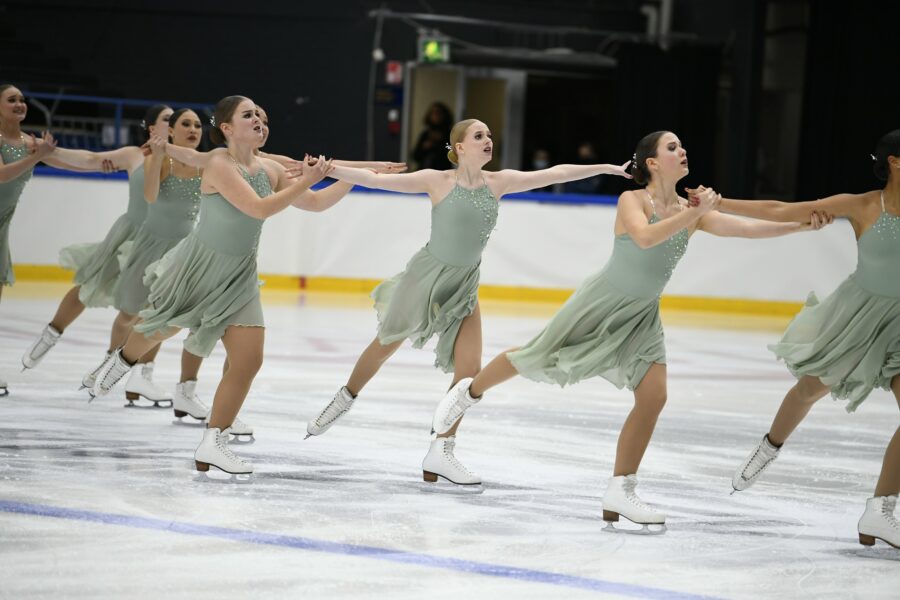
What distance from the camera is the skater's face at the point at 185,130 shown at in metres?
5.75

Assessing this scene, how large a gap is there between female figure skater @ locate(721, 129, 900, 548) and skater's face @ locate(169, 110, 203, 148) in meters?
2.55

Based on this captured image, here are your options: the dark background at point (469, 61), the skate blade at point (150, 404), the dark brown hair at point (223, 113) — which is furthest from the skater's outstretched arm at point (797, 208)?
the dark background at point (469, 61)

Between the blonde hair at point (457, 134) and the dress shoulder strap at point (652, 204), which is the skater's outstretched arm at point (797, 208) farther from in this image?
the blonde hair at point (457, 134)

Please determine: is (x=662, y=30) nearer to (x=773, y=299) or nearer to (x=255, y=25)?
(x=255, y=25)

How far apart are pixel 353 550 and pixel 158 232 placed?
2858 millimetres

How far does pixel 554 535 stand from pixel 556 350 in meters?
0.65

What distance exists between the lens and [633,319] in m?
4.27

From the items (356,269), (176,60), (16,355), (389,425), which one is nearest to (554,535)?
(389,425)

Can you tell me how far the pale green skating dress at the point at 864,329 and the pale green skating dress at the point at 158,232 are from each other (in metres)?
3.00

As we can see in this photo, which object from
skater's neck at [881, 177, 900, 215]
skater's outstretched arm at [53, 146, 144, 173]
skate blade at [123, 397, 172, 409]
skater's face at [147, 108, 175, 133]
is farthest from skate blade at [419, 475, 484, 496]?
skater's outstretched arm at [53, 146, 144, 173]

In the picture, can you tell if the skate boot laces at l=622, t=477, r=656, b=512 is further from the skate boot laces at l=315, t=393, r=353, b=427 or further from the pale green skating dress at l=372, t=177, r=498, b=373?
the skate boot laces at l=315, t=393, r=353, b=427

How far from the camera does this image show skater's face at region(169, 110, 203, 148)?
18.9 feet

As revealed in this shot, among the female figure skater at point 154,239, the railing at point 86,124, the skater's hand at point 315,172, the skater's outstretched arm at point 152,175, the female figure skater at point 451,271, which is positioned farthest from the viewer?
the railing at point 86,124

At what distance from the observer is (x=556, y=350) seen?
4355 millimetres
